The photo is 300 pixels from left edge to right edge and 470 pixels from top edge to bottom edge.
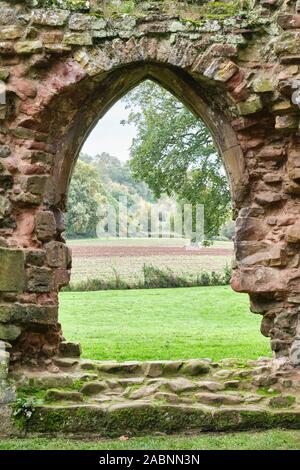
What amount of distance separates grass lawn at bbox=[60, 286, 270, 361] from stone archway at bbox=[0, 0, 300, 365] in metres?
3.62

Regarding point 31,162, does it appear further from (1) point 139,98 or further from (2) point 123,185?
(2) point 123,185

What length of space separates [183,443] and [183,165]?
371 inches

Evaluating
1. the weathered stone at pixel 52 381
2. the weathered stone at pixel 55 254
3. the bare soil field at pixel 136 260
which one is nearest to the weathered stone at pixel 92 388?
the weathered stone at pixel 52 381

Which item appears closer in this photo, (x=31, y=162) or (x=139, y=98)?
(x=31, y=162)

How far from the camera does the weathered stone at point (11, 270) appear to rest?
7109 mm

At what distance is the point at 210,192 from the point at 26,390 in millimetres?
8982

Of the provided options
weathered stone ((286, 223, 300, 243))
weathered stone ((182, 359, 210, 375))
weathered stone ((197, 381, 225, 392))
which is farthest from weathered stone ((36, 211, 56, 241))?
weathered stone ((286, 223, 300, 243))

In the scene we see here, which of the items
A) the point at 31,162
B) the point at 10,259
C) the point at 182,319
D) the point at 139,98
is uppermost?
the point at 139,98

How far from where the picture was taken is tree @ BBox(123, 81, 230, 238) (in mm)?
14984

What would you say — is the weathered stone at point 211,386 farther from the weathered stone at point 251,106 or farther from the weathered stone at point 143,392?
the weathered stone at point 251,106

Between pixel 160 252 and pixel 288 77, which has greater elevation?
pixel 288 77

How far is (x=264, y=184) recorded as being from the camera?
24.7 ft

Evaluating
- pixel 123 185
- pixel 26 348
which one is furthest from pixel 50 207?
pixel 123 185

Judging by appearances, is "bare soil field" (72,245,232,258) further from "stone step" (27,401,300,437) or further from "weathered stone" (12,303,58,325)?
"stone step" (27,401,300,437)
